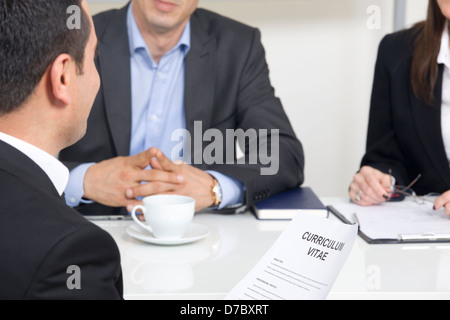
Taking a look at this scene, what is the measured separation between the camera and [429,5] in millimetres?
1880

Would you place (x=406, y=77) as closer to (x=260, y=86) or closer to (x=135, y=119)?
(x=260, y=86)

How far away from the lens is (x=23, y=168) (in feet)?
2.50

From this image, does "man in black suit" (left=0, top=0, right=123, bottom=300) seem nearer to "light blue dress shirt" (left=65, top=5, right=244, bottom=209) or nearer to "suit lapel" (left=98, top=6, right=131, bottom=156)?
"suit lapel" (left=98, top=6, right=131, bottom=156)

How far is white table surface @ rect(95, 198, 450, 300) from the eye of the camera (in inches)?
A: 39.5

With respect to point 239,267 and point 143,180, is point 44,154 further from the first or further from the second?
point 143,180

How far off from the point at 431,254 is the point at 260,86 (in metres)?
1.03

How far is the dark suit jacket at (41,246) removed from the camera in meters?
0.65

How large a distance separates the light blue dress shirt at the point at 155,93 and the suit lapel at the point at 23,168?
120 centimetres

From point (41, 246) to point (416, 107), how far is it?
5.02 feet

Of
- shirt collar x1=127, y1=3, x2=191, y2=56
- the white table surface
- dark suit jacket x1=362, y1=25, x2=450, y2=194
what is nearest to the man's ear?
the white table surface

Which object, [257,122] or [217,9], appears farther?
[217,9]

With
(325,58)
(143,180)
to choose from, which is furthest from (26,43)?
(325,58)
